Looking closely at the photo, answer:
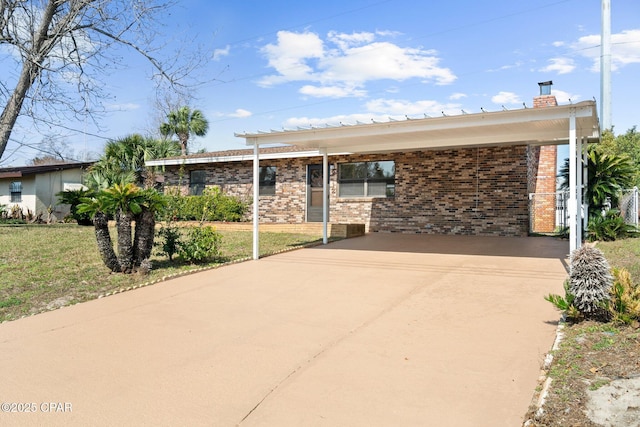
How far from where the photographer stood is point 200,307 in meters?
6.00

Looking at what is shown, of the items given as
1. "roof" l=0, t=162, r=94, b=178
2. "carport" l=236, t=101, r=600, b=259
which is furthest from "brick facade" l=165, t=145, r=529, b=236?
"roof" l=0, t=162, r=94, b=178

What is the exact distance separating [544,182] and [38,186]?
22.3 metres

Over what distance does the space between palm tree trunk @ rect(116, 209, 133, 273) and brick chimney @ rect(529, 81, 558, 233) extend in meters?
13.0

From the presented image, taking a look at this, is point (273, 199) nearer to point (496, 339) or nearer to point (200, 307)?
point (200, 307)

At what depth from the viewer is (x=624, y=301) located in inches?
174

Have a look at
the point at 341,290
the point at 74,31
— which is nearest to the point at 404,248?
the point at 341,290

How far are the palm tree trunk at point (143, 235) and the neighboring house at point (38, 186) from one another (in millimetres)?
15582

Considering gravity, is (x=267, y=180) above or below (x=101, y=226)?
above

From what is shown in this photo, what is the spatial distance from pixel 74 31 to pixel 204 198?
29.9 ft

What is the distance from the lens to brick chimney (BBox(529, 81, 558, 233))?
621 inches

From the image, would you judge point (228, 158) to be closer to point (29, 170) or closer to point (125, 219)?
point (125, 219)

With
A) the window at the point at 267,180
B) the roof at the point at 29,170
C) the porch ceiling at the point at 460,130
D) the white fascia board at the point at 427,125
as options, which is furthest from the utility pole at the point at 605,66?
the roof at the point at 29,170

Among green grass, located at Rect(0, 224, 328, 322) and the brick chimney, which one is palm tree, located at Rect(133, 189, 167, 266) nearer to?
green grass, located at Rect(0, 224, 328, 322)

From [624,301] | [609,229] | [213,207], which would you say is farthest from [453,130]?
[213,207]
